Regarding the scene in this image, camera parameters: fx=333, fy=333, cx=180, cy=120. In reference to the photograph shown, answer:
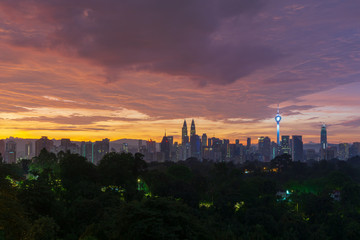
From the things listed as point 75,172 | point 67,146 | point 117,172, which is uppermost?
point 67,146

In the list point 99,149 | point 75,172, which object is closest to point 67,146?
point 99,149

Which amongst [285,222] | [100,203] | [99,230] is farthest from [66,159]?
[285,222]

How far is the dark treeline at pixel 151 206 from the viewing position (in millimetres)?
17438

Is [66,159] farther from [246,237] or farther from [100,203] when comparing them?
[246,237]

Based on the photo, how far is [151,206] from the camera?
60.4ft

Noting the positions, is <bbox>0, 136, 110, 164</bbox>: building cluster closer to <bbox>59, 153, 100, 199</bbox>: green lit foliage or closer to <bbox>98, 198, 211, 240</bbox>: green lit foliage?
<bbox>59, 153, 100, 199</bbox>: green lit foliage

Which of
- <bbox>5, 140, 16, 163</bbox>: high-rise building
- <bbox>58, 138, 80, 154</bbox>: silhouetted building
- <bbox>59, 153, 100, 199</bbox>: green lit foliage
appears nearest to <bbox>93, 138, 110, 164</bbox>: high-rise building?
<bbox>58, 138, 80, 154</bbox>: silhouetted building

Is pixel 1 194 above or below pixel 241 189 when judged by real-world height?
above

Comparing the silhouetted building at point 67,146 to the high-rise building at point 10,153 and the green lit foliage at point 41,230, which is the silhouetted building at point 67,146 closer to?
the high-rise building at point 10,153

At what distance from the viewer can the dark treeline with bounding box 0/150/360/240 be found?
1744cm

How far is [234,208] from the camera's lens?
44688 millimetres

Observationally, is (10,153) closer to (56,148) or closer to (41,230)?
(56,148)

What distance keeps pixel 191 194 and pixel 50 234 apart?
28.3 meters

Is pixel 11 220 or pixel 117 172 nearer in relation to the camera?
pixel 11 220
